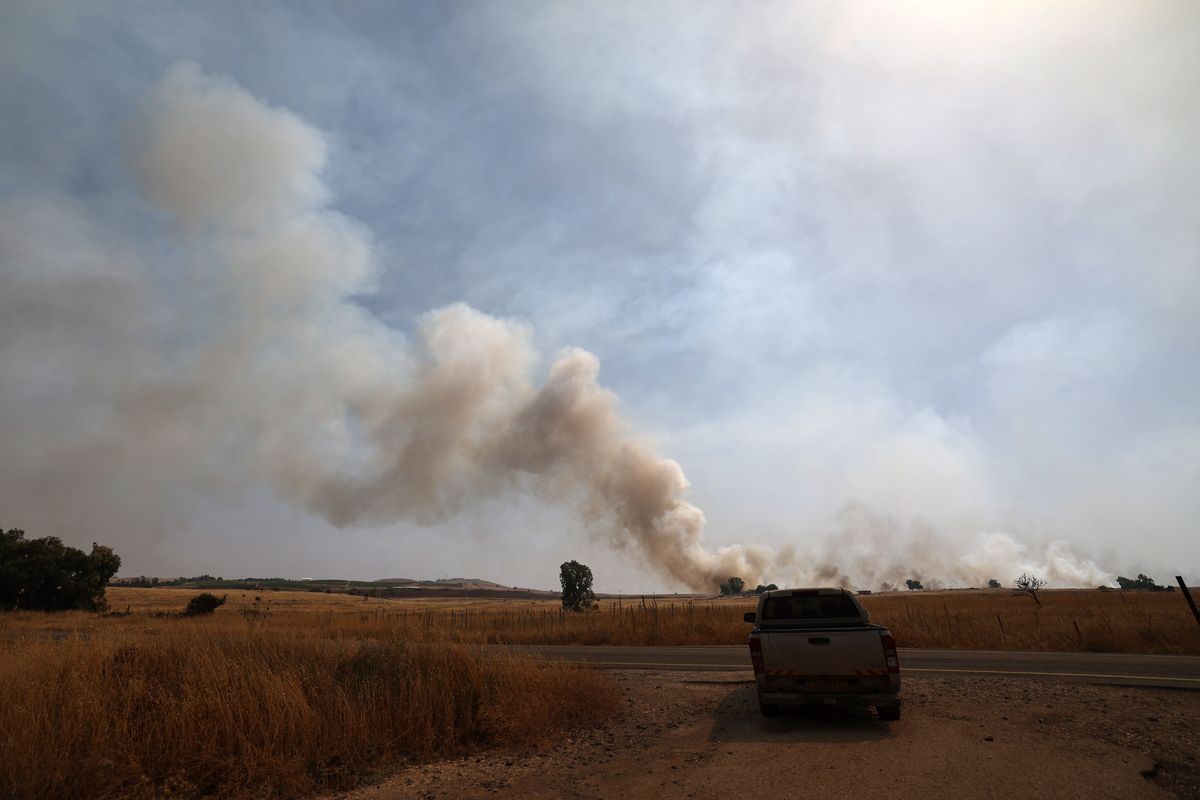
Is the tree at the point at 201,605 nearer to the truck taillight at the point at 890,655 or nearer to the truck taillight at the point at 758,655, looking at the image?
the truck taillight at the point at 758,655

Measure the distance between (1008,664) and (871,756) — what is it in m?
11.4

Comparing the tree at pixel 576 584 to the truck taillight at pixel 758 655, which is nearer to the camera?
the truck taillight at pixel 758 655

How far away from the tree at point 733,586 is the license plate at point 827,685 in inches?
4188

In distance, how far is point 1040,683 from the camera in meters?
12.3

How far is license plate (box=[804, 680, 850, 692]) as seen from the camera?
9.09 metres

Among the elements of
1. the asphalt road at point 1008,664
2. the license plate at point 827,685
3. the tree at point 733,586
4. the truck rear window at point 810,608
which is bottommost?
the license plate at point 827,685

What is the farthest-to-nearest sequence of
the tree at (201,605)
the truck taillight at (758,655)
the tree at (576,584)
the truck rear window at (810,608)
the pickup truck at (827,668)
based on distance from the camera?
the tree at (576,584)
the tree at (201,605)
the truck rear window at (810,608)
the truck taillight at (758,655)
the pickup truck at (827,668)

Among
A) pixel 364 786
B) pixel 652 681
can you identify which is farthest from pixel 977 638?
pixel 364 786

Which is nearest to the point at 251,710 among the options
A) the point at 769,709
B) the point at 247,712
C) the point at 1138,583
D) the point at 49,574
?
the point at 247,712

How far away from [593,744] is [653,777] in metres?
1.83

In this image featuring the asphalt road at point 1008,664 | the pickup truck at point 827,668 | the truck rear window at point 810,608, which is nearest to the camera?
the pickup truck at point 827,668

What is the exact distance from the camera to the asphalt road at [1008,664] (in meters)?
13.1

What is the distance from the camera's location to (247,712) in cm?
752

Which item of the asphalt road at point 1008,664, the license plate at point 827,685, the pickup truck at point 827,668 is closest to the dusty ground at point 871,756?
the pickup truck at point 827,668
